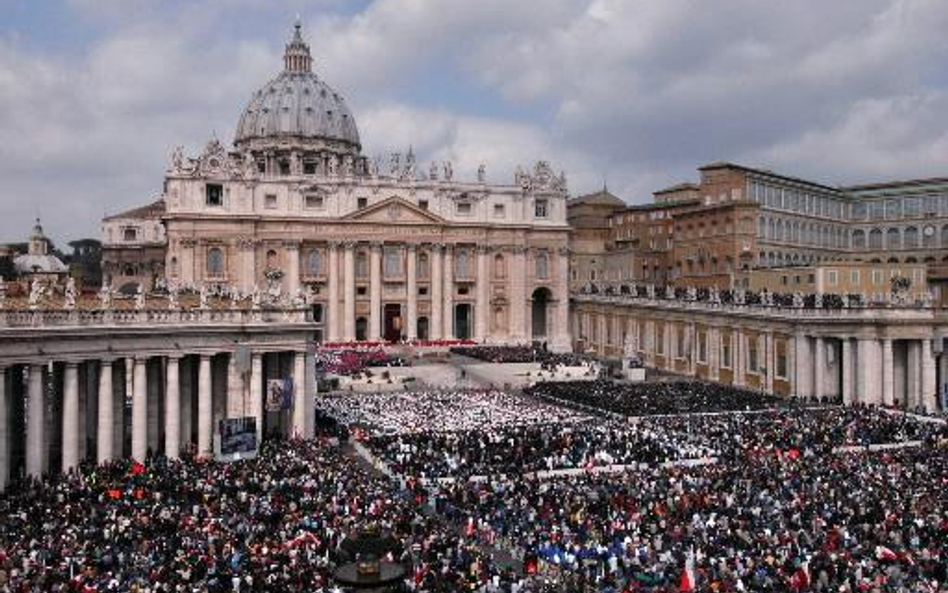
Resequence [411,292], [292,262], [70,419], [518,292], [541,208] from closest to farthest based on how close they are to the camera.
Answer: [70,419] → [292,262] → [411,292] → [518,292] → [541,208]

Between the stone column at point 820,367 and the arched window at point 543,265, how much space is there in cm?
4777

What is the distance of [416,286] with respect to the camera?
340ft

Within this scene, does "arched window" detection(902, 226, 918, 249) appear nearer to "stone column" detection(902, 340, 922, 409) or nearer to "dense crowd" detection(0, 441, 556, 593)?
"stone column" detection(902, 340, 922, 409)

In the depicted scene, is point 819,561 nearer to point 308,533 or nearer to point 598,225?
point 308,533

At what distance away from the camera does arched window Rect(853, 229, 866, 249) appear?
102938mm

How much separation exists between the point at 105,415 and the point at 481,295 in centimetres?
6872

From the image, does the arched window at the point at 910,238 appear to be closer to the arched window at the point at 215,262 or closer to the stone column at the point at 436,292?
the stone column at the point at 436,292

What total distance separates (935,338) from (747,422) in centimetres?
1908

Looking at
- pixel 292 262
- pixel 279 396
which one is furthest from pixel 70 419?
pixel 292 262

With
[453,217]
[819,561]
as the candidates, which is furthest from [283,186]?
[819,561]

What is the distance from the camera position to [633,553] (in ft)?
86.9

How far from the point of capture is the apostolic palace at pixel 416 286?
135 feet

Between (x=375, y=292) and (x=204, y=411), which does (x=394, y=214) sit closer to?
(x=375, y=292)

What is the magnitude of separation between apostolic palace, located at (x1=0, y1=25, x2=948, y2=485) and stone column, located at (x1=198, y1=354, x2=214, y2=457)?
227 mm
